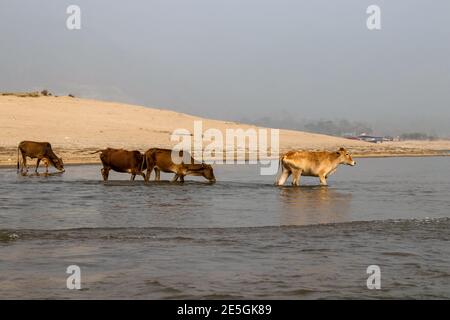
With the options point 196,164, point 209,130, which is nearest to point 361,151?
point 209,130

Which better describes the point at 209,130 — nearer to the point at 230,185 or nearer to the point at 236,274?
the point at 230,185

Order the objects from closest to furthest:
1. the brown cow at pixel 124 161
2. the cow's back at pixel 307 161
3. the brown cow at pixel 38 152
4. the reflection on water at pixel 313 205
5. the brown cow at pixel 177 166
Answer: the reflection on water at pixel 313 205, the cow's back at pixel 307 161, the brown cow at pixel 177 166, the brown cow at pixel 124 161, the brown cow at pixel 38 152

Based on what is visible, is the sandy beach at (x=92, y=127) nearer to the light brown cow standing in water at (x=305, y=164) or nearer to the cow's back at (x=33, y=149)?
the cow's back at (x=33, y=149)

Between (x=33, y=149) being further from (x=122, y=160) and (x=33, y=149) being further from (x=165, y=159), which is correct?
(x=165, y=159)

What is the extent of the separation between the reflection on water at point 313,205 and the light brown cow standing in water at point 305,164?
72cm

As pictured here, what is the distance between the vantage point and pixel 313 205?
14539mm

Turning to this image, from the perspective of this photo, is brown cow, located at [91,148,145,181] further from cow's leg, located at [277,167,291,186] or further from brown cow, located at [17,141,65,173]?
brown cow, located at [17,141,65,173]

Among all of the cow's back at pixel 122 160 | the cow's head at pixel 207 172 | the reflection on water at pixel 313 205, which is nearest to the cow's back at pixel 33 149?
the cow's back at pixel 122 160

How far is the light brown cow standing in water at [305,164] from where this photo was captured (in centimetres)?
1977

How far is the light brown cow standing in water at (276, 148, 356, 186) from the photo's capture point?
19.8m

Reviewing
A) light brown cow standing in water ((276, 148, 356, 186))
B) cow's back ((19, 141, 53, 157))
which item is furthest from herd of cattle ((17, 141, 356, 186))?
cow's back ((19, 141, 53, 157))

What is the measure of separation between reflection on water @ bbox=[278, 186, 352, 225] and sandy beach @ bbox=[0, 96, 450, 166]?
607 inches

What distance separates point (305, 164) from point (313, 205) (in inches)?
214
